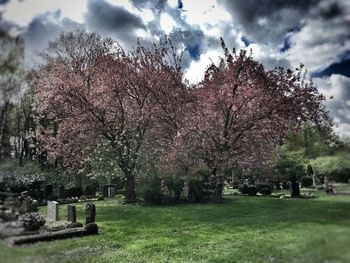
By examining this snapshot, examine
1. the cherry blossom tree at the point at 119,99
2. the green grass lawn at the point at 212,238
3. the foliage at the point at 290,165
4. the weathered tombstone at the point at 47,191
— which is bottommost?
the green grass lawn at the point at 212,238

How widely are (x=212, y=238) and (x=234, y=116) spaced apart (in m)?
14.3

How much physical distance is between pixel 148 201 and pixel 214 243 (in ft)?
49.3

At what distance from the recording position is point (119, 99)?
29625 mm

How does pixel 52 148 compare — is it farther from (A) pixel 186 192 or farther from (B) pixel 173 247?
(B) pixel 173 247

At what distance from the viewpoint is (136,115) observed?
29.8m

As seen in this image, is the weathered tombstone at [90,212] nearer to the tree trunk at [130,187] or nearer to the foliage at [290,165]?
the tree trunk at [130,187]

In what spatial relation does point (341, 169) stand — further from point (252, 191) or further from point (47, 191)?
point (252, 191)

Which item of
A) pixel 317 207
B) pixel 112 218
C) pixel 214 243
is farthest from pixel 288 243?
pixel 112 218

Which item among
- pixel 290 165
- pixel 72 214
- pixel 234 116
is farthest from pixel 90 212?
pixel 290 165

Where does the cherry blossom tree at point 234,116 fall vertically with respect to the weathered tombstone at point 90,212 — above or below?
above

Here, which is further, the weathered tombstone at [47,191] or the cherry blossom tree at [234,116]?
the weathered tombstone at [47,191]

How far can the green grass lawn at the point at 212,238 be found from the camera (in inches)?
108

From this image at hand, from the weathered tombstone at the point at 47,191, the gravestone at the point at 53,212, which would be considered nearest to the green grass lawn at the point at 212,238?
the gravestone at the point at 53,212

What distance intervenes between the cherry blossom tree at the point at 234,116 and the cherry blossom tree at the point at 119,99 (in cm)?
320
